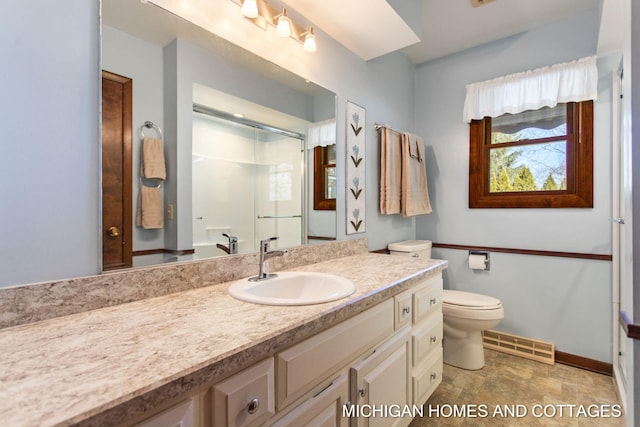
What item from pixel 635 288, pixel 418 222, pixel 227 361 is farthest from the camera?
pixel 418 222

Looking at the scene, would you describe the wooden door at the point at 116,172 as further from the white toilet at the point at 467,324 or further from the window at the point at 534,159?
the window at the point at 534,159

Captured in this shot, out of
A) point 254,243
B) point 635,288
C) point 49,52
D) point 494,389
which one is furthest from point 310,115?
point 494,389

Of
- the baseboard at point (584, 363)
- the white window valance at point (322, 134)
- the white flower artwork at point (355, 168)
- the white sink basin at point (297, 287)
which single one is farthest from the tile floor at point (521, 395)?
the white window valance at point (322, 134)

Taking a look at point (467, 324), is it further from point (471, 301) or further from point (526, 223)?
point (526, 223)

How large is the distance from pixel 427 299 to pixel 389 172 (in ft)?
3.36

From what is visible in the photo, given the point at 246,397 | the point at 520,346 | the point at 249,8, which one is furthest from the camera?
the point at 520,346

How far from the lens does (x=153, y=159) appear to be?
110 centimetres

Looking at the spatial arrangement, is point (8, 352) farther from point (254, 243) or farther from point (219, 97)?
point (219, 97)

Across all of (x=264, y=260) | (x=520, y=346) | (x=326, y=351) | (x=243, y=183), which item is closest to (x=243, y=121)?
(x=243, y=183)

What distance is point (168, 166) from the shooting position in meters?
1.14

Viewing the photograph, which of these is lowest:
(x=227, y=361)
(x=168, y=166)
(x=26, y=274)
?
(x=227, y=361)

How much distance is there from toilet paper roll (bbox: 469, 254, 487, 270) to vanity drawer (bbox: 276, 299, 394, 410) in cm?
159

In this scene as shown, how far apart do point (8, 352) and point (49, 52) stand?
778 mm

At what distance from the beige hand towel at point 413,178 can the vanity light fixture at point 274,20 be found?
1140 millimetres
